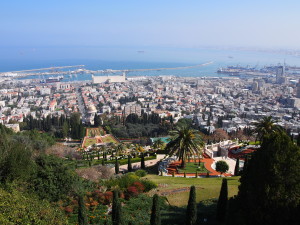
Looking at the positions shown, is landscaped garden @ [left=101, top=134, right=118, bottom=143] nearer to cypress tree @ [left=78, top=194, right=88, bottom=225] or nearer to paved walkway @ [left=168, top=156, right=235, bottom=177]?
paved walkway @ [left=168, top=156, right=235, bottom=177]

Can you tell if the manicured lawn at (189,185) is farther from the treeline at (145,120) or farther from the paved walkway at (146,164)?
the treeline at (145,120)

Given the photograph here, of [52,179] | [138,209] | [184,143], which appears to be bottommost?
[138,209]

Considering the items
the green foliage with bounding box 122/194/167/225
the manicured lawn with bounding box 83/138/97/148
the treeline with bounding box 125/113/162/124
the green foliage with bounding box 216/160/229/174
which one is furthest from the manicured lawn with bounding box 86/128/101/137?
the green foliage with bounding box 122/194/167/225

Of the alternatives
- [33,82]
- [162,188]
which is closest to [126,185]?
[162,188]

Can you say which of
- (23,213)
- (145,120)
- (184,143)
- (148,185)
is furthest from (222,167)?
(145,120)

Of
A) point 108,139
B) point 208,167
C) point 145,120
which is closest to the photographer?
point 208,167

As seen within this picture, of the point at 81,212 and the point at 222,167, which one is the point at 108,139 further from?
the point at 81,212

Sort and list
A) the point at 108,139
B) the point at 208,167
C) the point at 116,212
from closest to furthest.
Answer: the point at 116,212 → the point at 208,167 → the point at 108,139
